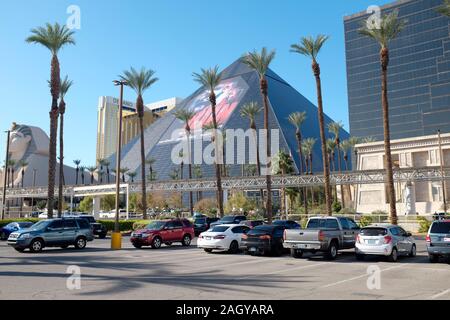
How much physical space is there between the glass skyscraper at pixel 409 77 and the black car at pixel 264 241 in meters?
108

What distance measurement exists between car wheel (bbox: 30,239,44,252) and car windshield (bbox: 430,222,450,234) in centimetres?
1808

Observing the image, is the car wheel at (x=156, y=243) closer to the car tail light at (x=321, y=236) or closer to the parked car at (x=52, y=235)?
the parked car at (x=52, y=235)

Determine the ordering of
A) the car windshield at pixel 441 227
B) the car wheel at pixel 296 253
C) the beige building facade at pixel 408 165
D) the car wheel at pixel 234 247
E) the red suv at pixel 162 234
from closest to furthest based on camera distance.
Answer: the car windshield at pixel 441 227 < the car wheel at pixel 296 253 < the car wheel at pixel 234 247 < the red suv at pixel 162 234 < the beige building facade at pixel 408 165

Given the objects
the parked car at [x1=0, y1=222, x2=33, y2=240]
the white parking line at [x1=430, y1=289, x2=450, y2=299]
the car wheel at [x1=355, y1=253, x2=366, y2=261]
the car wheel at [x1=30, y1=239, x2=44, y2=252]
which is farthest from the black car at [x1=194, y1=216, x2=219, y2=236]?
the white parking line at [x1=430, y1=289, x2=450, y2=299]

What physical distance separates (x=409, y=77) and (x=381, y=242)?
120m

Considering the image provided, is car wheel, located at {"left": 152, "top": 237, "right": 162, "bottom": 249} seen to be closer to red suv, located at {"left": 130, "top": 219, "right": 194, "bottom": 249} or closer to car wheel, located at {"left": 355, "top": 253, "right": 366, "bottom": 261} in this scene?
red suv, located at {"left": 130, "top": 219, "right": 194, "bottom": 249}

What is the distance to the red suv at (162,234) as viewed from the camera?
24.4 meters

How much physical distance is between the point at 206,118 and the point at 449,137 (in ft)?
274

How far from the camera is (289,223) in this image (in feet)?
82.1

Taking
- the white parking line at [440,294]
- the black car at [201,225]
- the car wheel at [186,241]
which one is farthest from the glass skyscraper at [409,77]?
the white parking line at [440,294]

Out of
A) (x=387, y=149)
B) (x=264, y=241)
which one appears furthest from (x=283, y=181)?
(x=264, y=241)

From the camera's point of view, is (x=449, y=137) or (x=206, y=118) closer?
(x=449, y=137)
